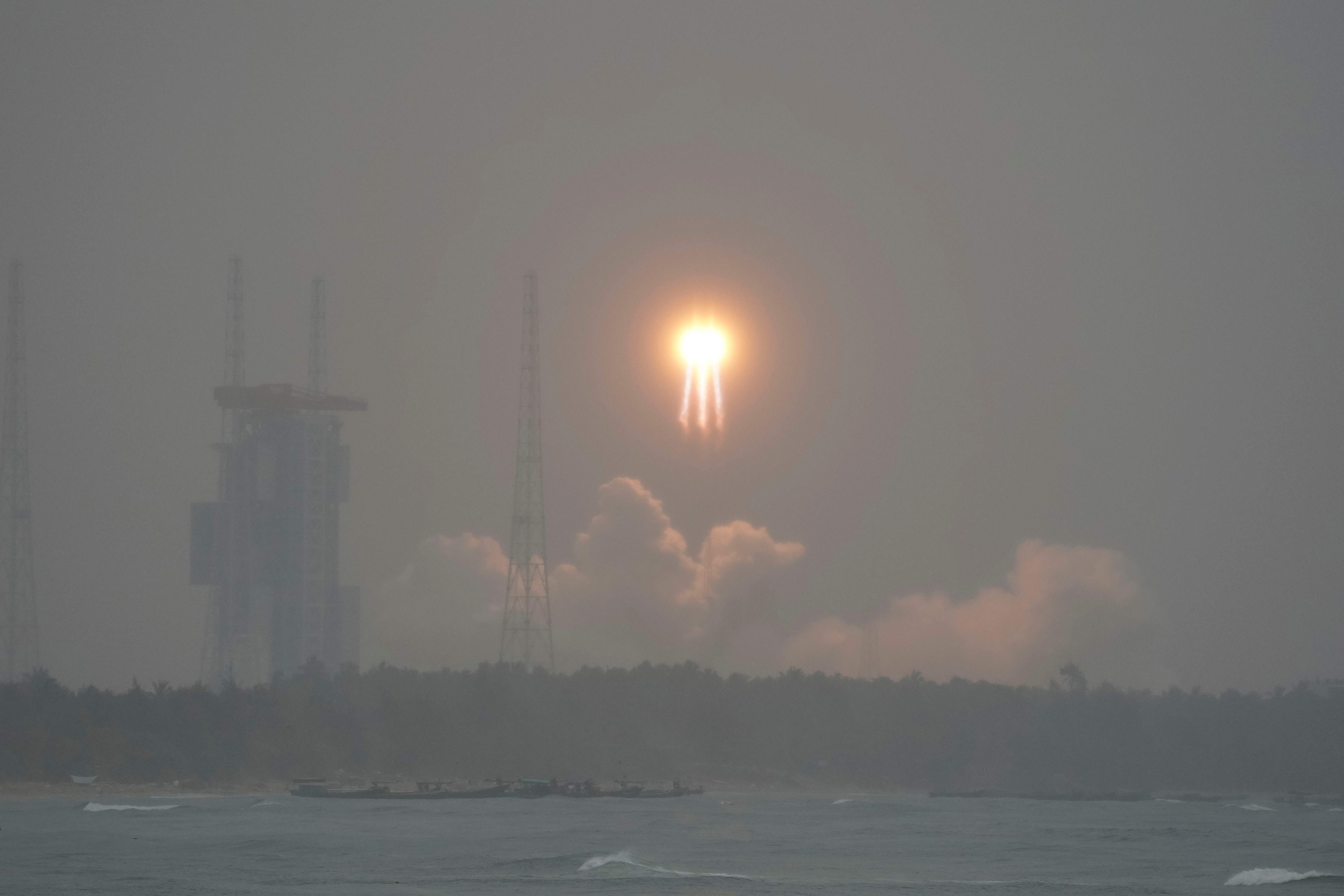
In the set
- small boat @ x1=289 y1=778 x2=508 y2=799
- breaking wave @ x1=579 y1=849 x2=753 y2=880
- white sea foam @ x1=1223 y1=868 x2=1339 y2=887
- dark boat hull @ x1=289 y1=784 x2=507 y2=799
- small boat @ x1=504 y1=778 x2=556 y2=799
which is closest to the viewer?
breaking wave @ x1=579 y1=849 x2=753 y2=880

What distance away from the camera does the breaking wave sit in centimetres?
10431

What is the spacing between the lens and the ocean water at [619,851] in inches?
3920

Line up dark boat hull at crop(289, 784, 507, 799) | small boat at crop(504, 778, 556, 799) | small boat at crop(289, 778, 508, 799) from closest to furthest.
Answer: dark boat hull at crop(289, 784, 507, 799), small boat at crop(289, 778, 508, 799), small boat at crop(504, 778, 556, 799)

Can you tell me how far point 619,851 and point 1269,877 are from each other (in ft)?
148

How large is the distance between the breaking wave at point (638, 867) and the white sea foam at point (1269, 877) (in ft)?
107

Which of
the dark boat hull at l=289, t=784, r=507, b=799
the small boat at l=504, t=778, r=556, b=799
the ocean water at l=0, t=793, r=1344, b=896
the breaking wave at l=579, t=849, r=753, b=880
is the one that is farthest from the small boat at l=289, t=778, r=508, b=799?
the breaking wave at l=579, t=849, r=753, b=880

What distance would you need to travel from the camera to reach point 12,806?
6388 inches

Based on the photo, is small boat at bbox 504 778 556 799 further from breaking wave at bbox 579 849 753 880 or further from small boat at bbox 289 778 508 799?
breaking wave at bbox 579 849 753 880

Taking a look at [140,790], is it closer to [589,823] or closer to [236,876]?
[589,823]

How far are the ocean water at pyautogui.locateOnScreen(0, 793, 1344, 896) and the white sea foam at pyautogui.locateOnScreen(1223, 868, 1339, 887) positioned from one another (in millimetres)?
208

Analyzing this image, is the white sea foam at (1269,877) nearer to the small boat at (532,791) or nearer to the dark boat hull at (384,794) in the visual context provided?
the dark boat hull at (384,794)

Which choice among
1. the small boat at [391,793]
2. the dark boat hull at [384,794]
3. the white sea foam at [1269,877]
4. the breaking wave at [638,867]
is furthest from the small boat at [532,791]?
the white sea foam at [1269,877]

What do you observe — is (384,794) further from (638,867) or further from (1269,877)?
(1269,877)

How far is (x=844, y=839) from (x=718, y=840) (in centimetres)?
1127
